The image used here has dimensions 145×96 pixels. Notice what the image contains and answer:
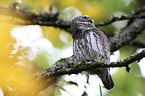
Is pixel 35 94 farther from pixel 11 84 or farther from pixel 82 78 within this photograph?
pixel 82 78

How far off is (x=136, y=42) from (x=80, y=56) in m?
1.75

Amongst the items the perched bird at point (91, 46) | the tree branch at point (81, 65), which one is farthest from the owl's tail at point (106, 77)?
the tree branch at point (81, 65)

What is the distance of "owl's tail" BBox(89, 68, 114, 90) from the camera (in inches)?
133

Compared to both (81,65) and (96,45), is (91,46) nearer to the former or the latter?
(96,45)

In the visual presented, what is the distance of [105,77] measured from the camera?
344 cm

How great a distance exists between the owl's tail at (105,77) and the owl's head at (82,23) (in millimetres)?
→ 733

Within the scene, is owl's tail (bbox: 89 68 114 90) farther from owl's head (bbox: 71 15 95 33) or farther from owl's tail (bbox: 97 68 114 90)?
owl's head (bbox: 71 15 95 33)

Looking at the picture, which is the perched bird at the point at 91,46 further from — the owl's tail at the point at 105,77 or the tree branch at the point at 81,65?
the tree branch at the point at 81,65

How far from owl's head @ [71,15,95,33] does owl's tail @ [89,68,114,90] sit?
2.41 feet

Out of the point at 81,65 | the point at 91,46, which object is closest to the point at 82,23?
the point at 91,46

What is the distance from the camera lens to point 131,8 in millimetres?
5395

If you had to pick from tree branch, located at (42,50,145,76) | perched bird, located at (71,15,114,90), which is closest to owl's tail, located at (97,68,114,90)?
perched bird, located at (71,15,114,90)

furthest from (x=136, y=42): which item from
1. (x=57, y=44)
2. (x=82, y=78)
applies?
(x=82, y=78)

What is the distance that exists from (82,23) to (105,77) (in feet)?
3.18
